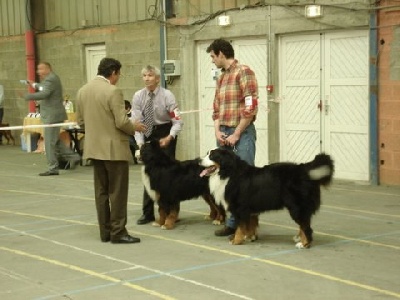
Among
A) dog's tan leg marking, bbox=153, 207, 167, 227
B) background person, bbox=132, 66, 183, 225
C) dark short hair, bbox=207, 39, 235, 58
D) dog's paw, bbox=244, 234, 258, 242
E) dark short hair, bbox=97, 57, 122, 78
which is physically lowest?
dog's paw, bbox=244, 234, 258, 242

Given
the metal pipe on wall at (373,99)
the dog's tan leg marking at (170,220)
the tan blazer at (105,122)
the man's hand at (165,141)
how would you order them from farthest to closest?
the metal pipe on wall at (373,99)
the man's hand at (165,141)
the dog's tan leg marking at (170,220)
the tan blazer at (105,122)

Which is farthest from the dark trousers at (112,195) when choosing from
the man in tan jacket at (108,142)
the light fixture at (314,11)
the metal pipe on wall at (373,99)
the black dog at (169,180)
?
the light fixture at (314,11)

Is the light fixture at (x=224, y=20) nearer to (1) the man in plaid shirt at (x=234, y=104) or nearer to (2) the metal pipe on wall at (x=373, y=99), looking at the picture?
(2) the metal pipe on wall at (x=373, y=99)

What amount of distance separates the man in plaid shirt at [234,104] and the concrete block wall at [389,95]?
334cm

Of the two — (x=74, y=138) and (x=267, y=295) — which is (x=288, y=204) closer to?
(x=267, y=295)

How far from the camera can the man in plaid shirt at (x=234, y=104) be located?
638 centimetres

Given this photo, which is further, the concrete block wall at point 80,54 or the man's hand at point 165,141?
the concrete block wall at point 80,54

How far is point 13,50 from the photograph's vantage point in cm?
1705

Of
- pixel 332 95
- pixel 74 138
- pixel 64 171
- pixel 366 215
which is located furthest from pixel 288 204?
pixel 74 138

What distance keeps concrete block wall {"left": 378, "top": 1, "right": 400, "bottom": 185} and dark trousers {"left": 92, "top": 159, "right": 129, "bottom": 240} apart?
4.36 meters

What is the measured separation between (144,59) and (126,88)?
0.83 metres

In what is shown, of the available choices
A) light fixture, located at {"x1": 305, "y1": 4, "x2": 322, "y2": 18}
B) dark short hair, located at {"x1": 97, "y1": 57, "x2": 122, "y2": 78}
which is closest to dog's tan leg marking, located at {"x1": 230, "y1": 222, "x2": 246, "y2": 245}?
dark short hair, located at {"x1": 97, "y1": 57, "x2": 122, "y2": 78}

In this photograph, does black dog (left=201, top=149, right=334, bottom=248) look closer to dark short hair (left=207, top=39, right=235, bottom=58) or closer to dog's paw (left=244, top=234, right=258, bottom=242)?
dog's paw (left=244, top=234, right=258, bottom=242)

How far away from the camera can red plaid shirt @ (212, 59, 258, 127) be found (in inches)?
251
